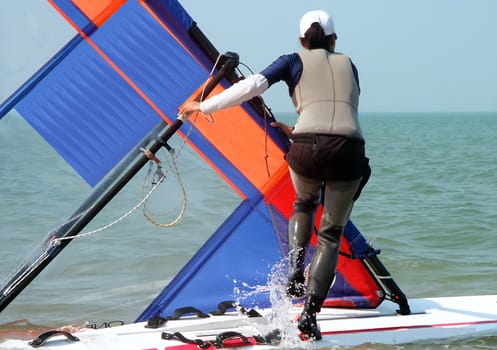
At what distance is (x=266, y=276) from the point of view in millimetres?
5000

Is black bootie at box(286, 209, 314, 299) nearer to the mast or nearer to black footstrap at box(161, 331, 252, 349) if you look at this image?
black footstrap at box(161, 331, 252, 349)

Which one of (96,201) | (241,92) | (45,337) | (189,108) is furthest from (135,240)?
(241,92)

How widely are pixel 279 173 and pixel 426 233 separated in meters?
5.37

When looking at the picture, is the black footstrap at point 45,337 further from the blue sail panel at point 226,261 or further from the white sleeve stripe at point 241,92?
the white sleeve stripe at point 241,92

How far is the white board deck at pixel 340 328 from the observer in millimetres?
4438

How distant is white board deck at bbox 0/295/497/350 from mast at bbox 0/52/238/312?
1.15 feet

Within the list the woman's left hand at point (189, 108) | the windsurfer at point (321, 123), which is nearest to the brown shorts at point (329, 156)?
the windsurfer at point (321, 123)

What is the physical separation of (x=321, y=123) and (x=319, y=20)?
1.75 feet

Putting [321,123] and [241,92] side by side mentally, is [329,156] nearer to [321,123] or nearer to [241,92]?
[321,123]

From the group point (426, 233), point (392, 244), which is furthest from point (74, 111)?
point (426, 233)

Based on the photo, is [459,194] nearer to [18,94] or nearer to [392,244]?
[392,244]

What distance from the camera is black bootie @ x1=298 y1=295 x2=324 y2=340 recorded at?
4.29m

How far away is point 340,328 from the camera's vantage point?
471 cm

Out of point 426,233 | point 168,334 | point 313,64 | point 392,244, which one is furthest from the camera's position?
point 426,233
